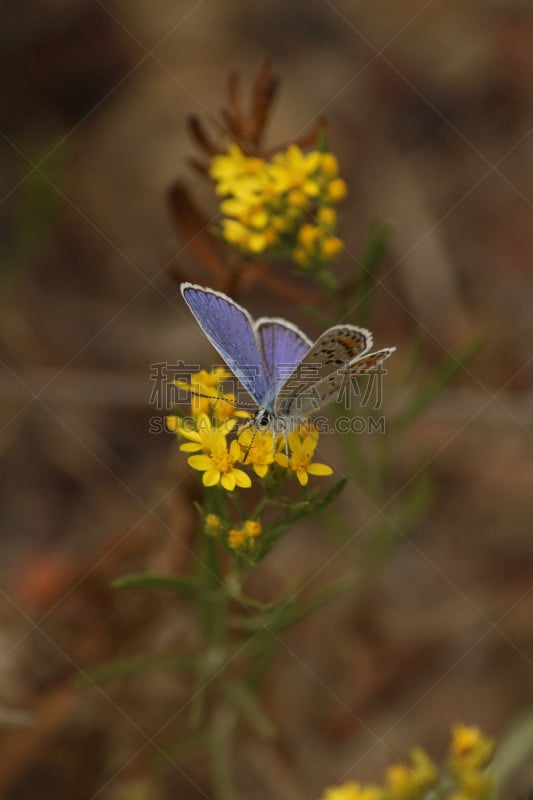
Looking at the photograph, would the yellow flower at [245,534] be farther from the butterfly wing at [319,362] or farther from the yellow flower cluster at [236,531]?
the butterfly wing at [319,362]

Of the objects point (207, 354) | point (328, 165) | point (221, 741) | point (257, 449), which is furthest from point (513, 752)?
point (207, 354)

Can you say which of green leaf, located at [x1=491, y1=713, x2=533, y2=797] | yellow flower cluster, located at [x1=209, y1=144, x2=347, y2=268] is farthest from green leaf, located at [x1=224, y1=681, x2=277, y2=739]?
yellow flower cluster, located at [x1=209, y1=144, x2=347, y2=268]

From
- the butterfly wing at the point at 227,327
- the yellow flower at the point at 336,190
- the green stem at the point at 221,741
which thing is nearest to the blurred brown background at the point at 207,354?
the green stem at the point at 221,741

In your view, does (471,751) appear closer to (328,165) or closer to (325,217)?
(325,217)

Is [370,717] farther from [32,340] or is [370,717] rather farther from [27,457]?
[32,340]

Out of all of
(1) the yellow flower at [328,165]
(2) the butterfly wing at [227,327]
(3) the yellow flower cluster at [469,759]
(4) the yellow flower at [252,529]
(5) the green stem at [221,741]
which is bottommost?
(5) the green stem at [221,741]

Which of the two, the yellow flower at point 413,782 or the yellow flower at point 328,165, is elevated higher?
the yellow flower at point 328,165

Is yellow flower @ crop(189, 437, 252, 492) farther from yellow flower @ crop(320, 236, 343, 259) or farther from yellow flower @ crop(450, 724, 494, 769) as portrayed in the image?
yellow flower @ crop(450, 724, 494, 769)
